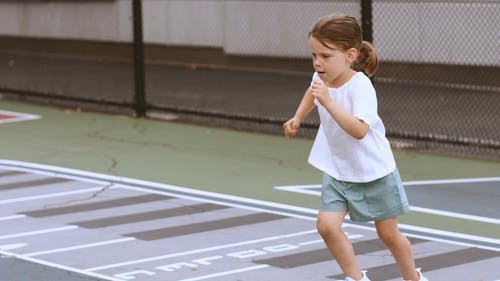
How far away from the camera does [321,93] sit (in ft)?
22.1

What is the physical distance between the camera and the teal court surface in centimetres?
831

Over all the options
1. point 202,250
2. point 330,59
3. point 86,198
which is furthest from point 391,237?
point 86,198

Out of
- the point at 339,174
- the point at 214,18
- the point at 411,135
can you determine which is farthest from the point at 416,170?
the point at 214,18

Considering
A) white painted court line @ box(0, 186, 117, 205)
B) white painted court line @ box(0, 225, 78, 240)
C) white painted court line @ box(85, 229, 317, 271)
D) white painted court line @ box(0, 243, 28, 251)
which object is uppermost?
white painted court line @ box(85, 229, 317, 271)

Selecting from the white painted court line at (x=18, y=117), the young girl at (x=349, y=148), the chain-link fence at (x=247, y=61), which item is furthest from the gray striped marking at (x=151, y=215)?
the white painted court line at (x=18, y=117)

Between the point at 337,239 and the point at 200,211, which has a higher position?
the point at 337,239

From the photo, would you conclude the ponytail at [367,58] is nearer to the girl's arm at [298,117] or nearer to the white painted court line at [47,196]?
the girl's arm at [298,117]

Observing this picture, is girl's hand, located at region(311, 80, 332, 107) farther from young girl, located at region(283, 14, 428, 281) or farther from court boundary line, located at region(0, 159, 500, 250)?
court boundary line, located at region(0, 159, 500, 250)

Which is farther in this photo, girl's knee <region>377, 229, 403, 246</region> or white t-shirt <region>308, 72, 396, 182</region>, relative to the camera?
girl's knee <region>377, 229, 403, 246</region>

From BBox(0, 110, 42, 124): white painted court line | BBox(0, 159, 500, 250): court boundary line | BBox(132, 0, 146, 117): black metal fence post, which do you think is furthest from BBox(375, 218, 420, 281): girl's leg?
BBox(0, 110, 42, 124): white painted court line

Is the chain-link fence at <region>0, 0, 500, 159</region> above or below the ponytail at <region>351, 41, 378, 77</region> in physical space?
below

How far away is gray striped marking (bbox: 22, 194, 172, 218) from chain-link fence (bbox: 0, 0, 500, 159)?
3442 mm

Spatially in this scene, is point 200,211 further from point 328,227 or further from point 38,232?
point 328,227

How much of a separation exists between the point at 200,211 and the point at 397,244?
122 inches
